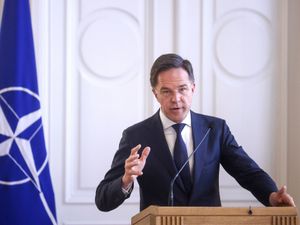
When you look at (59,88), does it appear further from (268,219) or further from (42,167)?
(268,219)

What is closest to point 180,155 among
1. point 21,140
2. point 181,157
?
point 181,157

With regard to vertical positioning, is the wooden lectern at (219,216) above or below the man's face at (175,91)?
below

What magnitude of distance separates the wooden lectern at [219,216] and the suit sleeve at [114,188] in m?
0.43

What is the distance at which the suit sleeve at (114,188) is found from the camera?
2.64 metres

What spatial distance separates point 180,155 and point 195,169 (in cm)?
10

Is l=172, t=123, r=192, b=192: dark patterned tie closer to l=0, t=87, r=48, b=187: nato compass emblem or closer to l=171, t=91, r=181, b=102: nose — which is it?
l=171, t=91, r=181, b=102: nose

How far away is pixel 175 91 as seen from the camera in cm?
293

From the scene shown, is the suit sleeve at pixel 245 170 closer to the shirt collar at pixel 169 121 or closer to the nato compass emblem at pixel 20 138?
the shirt collar at pixel 169 121

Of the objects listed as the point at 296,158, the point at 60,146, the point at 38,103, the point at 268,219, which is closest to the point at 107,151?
the point at 60,146

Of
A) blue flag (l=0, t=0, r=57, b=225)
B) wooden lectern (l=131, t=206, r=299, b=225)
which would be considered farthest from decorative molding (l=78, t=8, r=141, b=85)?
wooden lectern (l=131, t=206, r=299, b=225)

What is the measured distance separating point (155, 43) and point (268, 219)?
2161 mm

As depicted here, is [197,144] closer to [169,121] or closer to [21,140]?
[169,121]

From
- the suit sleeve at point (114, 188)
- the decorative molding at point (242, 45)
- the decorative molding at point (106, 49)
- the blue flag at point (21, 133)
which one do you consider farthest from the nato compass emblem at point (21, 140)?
the decorative molding at point (242, 45)

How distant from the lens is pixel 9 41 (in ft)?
12.2
